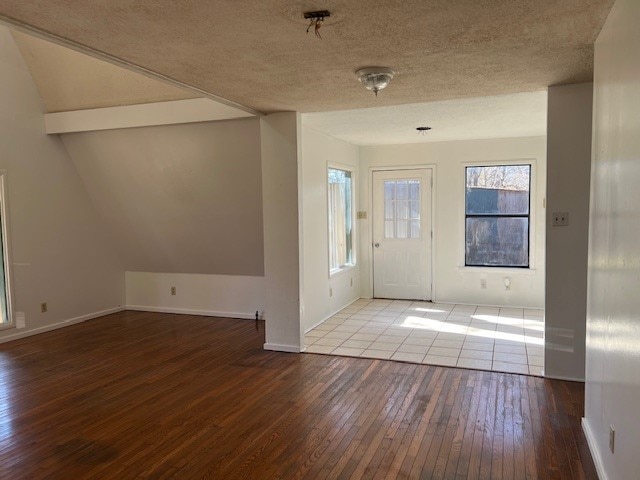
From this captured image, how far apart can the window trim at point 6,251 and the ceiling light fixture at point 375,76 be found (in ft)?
13.6

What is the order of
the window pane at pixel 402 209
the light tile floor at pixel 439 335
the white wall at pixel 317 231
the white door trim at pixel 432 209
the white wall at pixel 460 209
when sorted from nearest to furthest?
the light tile floor at pixel 439 335 → the white wall at pixel 317 231 → the white wall at pixel 460 209 → the white door trim at pixel 432 209 → the window pane at pixel 402 209

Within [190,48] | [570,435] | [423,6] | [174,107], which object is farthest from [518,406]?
[174,107]

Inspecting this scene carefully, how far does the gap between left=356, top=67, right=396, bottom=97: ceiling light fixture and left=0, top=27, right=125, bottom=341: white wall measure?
3.87m

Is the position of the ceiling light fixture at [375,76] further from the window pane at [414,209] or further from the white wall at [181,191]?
the window pane at [414,209]

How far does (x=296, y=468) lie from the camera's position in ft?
8.27

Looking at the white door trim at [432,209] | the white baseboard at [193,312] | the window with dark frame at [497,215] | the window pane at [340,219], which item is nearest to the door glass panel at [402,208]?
the white door trim at [432,209]

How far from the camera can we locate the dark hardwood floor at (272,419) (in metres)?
2.54

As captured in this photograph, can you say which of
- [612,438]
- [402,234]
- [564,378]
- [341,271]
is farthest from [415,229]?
[612,438]

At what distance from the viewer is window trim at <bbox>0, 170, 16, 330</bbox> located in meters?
5.11

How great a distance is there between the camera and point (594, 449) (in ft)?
8.35

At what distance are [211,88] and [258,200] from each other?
1.82 m

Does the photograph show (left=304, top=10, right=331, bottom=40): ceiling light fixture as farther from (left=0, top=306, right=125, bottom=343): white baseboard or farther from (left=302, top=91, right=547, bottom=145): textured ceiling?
(left=0, top=306, right=125, bottom=343): white baseboard

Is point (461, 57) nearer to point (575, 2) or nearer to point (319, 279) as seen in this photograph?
point (575, 2)

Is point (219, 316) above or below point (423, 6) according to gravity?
below
